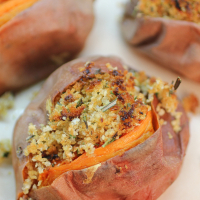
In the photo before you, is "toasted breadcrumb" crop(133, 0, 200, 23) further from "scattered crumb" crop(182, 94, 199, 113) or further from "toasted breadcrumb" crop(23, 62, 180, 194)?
"toasted breadcrumb" crop(23, 62, 180, 194)

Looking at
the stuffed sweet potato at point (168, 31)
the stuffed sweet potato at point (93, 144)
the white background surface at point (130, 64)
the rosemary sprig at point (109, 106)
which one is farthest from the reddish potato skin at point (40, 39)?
the rosemary sprig at point (109, 106)

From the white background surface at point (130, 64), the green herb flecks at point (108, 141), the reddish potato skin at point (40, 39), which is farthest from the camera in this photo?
the reddish potato skin at point (40, 39)

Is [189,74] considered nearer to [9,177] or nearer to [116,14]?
[116,14]

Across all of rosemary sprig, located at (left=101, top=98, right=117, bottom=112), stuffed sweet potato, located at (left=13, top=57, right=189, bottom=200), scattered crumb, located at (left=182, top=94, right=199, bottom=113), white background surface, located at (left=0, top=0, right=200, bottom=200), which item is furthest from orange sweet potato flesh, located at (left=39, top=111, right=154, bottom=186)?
scattered crumb, located at (left=182, top=94, right=199, bottom=113)

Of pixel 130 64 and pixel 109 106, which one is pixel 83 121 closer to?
pixel 109 106

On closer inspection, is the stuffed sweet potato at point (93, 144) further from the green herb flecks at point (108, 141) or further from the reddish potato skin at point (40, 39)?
the reddish potato skin at point (40, 39)

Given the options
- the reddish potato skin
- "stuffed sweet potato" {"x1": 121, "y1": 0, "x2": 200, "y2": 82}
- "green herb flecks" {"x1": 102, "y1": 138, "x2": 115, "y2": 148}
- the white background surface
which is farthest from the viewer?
"stuffed sweet potato" {"x1": 121, "y1": 0, "x2": 200, "y2": 82}
